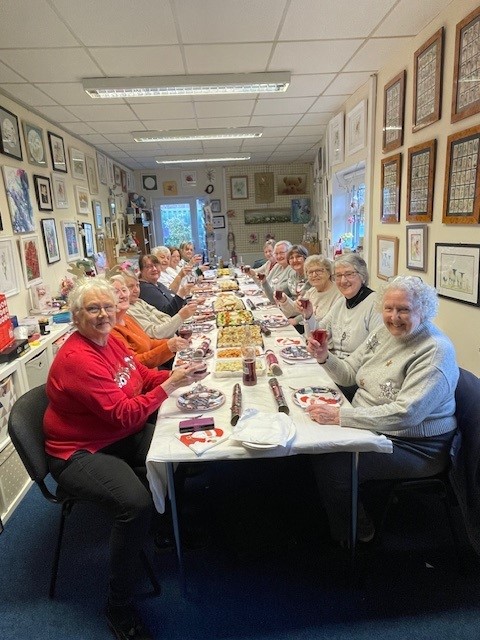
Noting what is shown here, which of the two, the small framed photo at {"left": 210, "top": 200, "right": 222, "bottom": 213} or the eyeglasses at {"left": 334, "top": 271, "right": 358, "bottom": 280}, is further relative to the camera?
the small framed photo at {"left": 210, "top": 200, "right": 222, "bottom": 213}

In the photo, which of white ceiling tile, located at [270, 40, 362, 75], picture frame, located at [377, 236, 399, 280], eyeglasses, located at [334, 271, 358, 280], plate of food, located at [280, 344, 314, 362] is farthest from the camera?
A: picture frame, located at [377, 236, 399, 280]

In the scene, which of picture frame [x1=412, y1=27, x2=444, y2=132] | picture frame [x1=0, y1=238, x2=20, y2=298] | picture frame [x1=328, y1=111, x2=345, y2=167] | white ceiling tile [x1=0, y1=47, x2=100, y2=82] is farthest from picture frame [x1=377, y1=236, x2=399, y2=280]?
picture frame [x1=0, y1=238, x2=20, y2=298]

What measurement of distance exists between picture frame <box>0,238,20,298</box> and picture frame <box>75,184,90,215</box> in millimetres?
1963

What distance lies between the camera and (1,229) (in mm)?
3408

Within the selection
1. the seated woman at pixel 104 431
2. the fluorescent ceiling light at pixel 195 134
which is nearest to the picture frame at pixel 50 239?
the fluorescent ceiling light at pixel 195 134

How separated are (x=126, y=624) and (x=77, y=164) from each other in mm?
5368

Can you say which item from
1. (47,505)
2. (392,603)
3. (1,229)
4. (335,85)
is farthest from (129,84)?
(392,603)

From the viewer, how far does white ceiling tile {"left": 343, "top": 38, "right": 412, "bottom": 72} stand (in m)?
3.02

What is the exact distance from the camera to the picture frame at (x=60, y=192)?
15.1 feet

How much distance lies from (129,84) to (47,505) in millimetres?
3327

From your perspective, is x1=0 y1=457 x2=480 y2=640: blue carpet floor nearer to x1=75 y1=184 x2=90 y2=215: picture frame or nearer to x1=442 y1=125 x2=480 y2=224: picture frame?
x1=442 y1=125 x2=480 y2=224: picture frame

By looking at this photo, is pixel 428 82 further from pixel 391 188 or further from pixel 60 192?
pixel 60 192

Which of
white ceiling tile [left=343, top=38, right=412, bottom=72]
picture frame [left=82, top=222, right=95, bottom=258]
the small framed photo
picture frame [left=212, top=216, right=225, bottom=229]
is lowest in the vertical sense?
picture frame [left=82, top=222, right=95, bottom=258]

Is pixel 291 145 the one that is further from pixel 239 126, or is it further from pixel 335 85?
pixel 335 85
